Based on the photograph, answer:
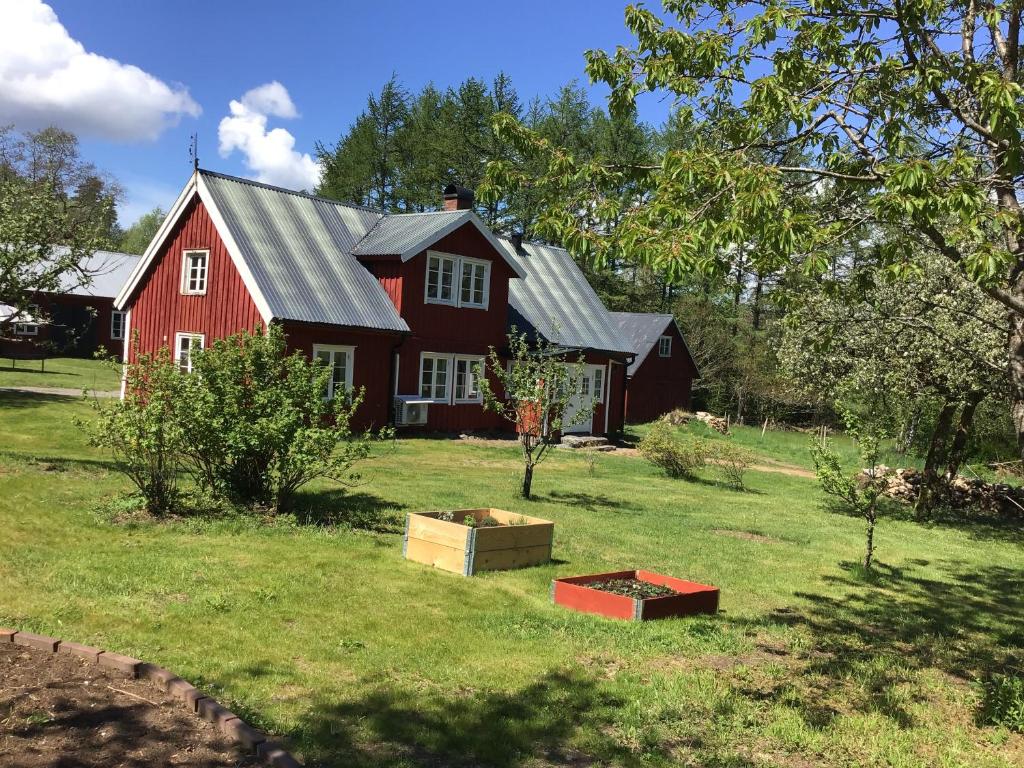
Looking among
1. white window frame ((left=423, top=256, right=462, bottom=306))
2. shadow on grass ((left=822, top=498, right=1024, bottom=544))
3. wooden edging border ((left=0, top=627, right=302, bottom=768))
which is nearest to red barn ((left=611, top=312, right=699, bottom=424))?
white window frame ((left=423, top=256, right=462, bottom=306))

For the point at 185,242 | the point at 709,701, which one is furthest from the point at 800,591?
the point at 185,242

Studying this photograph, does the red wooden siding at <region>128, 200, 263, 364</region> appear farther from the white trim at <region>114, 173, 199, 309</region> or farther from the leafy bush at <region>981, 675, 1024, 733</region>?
the leafy bush at <region>981, 675, 1024, 733</region>

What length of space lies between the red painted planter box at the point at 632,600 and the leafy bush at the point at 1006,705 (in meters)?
2.65

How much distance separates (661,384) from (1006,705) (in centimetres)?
3547

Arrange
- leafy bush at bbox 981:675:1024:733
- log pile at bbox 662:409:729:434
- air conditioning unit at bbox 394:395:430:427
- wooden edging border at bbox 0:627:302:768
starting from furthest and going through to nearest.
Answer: log pile at bbox 662:409:729:434, air conditioning unit at bbox 394:395:430:427, leafy bush at bbox 981:675:1024:733, wooden edging border at bbox 0:627:302:768

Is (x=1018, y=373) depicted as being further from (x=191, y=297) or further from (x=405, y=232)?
(x=191, y=297)

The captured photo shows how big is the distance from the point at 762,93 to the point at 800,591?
19.6 feet

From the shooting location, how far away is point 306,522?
1127 cm

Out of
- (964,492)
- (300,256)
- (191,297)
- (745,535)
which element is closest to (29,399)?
(191,297)

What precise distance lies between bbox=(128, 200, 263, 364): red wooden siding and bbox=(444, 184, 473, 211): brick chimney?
8.25 metres

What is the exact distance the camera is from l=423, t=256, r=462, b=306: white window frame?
79.8ft

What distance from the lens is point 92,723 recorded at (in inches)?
196

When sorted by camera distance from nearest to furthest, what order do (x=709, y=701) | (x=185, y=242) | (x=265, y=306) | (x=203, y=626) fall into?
(x=709, y=701), (x=203, y=626), (x=265, y=306), (x=185, y=242)

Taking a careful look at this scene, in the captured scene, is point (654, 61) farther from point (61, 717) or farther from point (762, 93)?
point (61, 717)
